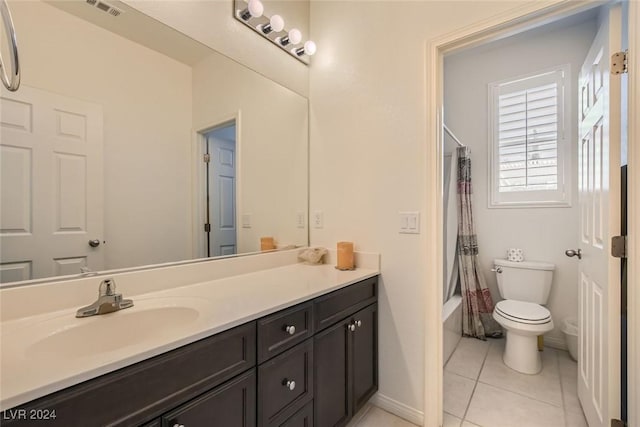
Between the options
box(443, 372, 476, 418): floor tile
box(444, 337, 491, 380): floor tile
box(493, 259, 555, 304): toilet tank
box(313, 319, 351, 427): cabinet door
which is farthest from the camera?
box(493, 259, 555, 304): toilet tank

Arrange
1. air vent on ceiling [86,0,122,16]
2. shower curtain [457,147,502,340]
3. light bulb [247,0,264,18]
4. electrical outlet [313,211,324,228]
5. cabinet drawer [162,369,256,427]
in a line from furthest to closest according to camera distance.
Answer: shower curtain [457,147,502,340]
electrical outlet [313,211,324,228]
light bulb [247,0,264,18]
air vent on ceiling [86,0,122,16]
cabinet drawer [162,369,256,427]

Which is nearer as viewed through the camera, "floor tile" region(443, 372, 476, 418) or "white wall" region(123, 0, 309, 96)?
"white wall" region(123, 0, 309, 96)

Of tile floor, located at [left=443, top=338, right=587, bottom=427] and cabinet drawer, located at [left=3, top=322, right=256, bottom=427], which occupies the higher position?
cabinet drawer, located at [left=3, top=322, right=256, bottom=427]

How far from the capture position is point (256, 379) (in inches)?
38.3

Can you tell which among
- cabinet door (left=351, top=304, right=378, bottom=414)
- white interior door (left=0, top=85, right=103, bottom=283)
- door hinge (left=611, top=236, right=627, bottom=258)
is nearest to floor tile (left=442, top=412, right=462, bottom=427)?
cabinet door (left=351, top=304, right=378, bottom=414)

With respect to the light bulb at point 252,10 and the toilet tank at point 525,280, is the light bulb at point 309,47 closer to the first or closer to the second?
the light bulb at point 252,10

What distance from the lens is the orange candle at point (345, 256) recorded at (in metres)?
1.70

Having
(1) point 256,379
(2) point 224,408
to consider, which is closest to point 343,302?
(1) point 256,379

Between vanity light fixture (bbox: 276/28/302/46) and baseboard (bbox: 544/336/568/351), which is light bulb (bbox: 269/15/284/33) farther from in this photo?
baseboard (bbox: 544/336/568/351)

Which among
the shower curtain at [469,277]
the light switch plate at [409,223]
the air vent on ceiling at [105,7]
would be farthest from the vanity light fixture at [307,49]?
the shower curtain at [469,277]

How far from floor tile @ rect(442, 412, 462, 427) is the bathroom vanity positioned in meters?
0.41

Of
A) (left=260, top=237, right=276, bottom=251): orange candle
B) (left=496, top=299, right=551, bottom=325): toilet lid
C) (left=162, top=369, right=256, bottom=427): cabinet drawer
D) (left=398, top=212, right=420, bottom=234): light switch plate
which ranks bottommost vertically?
(left=496, top=299, right=551, bottom=325): toilet lid

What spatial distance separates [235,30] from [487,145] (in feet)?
7.75

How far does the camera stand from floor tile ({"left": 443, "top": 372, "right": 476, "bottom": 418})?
66.4 inches
